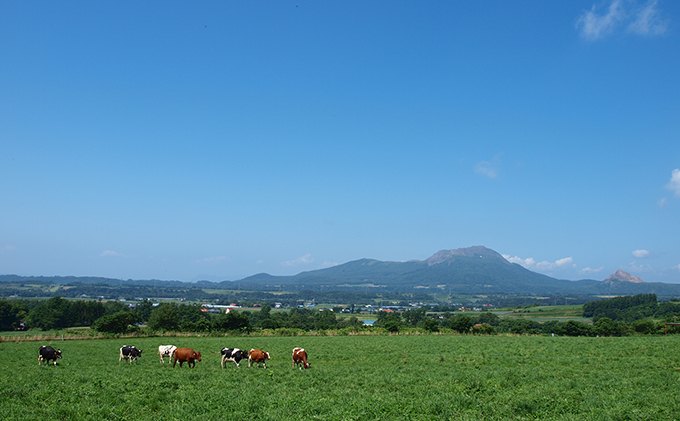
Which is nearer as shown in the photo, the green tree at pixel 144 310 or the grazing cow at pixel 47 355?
the grazing cow at pixel 47 355

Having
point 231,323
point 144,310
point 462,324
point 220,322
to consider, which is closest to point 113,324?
point 220,322

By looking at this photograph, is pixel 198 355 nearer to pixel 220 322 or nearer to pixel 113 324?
pixel 220 322

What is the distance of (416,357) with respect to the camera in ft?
78.2

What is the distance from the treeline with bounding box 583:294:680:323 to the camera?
132 metres

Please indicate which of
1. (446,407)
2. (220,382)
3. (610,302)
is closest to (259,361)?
(220,382)

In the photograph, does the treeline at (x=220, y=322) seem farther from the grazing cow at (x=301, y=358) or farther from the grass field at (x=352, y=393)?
the grass field at (x=352, y=393)

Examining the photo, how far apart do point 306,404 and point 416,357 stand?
1398cm

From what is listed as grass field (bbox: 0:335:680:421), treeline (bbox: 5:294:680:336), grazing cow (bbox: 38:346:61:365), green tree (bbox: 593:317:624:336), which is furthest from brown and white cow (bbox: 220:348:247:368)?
green tree (bbox: 593:317:624:336)

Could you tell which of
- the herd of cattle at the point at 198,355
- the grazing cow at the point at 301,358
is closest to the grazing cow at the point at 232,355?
the herd of cattle at the point at 198,355

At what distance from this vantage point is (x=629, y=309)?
490 ft

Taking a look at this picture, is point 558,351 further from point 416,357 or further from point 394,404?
point 394,404

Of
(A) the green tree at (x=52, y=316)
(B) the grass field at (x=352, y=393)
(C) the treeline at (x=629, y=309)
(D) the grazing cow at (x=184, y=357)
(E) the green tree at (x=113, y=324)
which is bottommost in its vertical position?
(C) the treeline at (x=629, y=309)

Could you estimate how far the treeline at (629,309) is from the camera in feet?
433

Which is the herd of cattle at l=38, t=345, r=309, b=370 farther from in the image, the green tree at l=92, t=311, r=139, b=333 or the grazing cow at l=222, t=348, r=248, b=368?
the green tree at l=92, t=311, r=139, b=333
